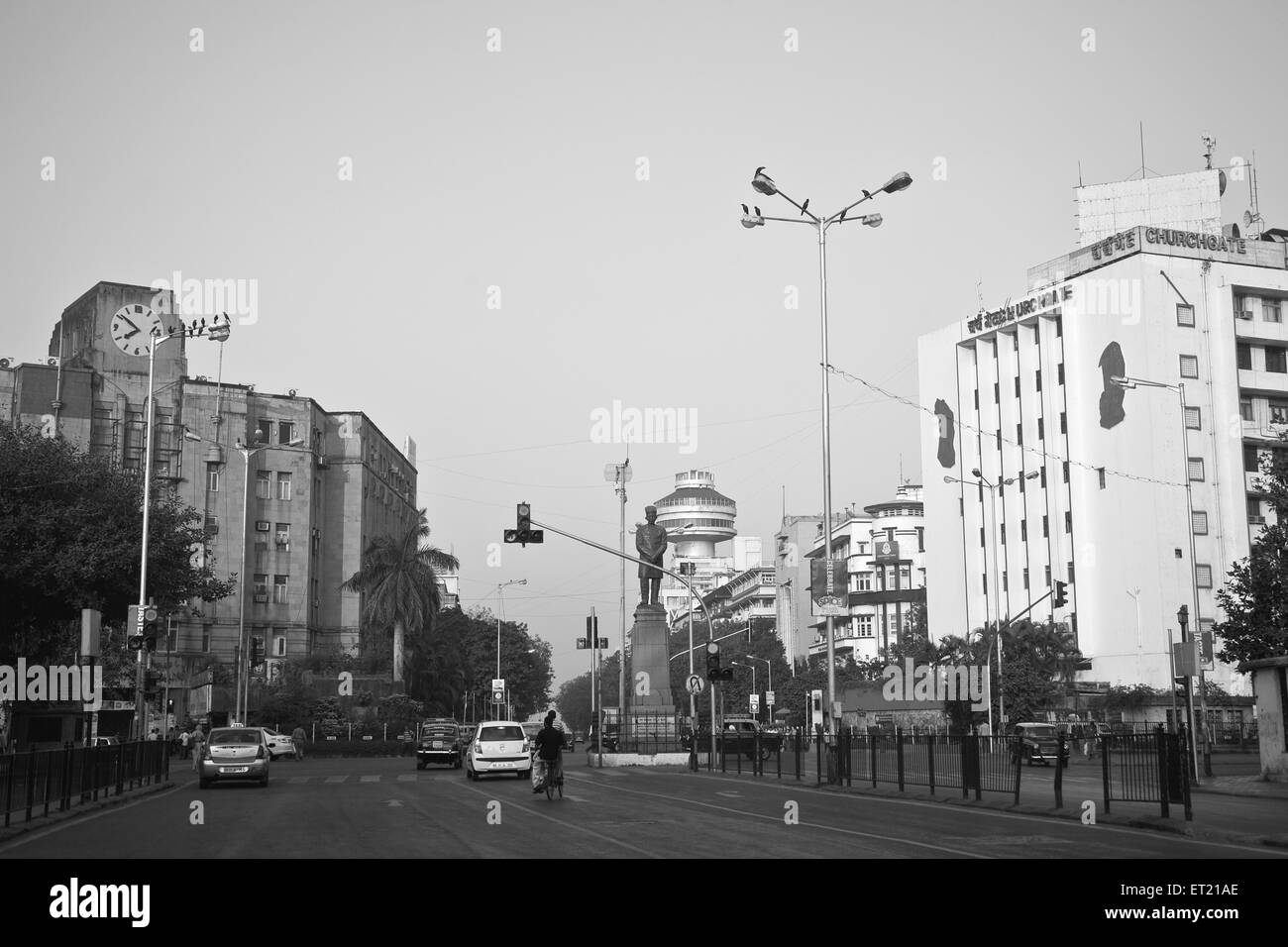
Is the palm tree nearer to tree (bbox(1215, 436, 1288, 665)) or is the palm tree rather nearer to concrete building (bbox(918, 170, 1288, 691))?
concrete building (bbox(918, 170, 1288, 691))

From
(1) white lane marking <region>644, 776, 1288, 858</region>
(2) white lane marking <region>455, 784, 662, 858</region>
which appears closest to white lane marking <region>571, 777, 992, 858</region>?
(2) white lane marking <region>455, 784, 662, 858</region>

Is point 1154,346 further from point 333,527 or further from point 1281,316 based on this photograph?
point 333,527

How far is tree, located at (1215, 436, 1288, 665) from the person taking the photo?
137 ft

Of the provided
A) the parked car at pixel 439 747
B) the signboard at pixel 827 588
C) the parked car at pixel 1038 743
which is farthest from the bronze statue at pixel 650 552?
the parked car at pixel 1038 743

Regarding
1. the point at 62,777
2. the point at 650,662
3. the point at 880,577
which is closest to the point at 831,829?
the point at 62,777

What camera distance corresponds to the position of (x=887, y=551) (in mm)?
141500

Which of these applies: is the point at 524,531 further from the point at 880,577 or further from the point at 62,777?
the point at 880,577

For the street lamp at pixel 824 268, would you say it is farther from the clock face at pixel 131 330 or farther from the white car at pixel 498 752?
the clock face at pixel 131 330

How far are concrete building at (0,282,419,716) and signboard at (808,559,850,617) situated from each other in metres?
34.4

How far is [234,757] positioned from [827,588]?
24.1 m
